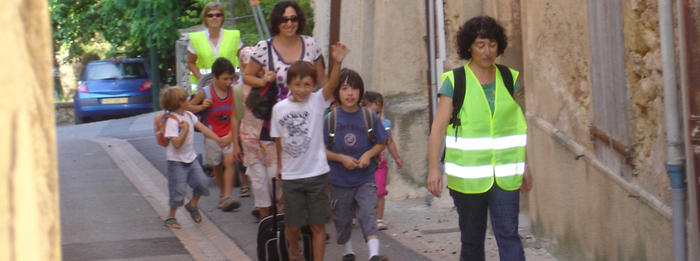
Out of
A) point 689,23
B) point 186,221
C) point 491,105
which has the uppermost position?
point 689,23

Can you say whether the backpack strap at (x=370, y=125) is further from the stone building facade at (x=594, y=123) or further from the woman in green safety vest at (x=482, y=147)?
the woman in green safety vest at (x=482, y=147)

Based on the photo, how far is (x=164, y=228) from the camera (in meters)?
8.73

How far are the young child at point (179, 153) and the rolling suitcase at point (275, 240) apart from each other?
2.04 m

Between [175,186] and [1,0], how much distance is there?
7.37m

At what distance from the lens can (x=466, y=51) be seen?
532cm

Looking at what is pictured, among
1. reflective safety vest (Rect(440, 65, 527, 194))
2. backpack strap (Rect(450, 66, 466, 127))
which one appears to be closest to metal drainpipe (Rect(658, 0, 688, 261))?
reflective safety vest (Rect(440, 65, 527, 194))

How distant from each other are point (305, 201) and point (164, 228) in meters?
2.75

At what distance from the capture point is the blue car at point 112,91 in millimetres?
26484

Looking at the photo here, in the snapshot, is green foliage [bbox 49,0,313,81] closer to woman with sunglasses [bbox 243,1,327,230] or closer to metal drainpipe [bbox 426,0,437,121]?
metal drainpipe [bbox 426,0,437,121]

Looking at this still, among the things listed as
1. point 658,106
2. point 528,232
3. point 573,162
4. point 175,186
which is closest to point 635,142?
point 658,106

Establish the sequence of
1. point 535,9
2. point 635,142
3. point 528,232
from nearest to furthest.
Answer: point 635,142 < point 535,9 < point 528,232

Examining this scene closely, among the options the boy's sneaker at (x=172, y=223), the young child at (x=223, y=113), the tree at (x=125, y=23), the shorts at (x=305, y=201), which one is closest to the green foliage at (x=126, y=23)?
the tree at (x=125, y=23)

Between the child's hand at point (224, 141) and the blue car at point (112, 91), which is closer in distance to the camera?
the child's hand at point (224, 141)

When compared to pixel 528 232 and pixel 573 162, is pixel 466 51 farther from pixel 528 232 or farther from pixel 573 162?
pixel 528 232
